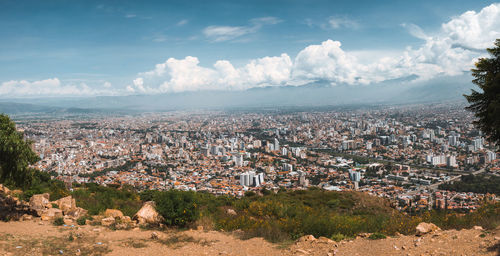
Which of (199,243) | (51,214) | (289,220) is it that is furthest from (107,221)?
(289,220)

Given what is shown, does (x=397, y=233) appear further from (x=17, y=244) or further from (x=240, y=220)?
(x=17, y=244)

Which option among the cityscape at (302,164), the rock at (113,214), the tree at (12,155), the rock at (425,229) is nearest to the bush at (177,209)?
the rock at (113,214)

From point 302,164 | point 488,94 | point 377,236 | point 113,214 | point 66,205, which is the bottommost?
point 302,164

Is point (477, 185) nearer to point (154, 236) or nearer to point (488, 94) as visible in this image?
point (488, 94)

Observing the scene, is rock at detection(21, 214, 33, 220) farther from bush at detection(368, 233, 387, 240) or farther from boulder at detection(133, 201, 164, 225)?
bush at detection(368, 233, 387, 240)

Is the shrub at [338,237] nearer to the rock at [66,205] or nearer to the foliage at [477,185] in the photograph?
the rock at [66,205]
